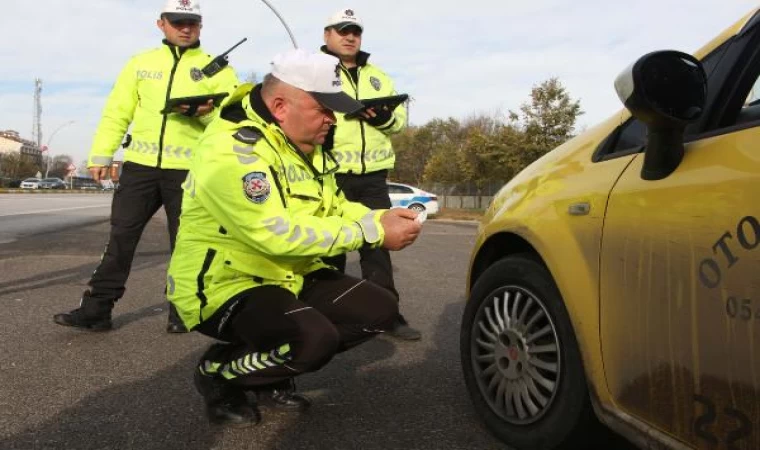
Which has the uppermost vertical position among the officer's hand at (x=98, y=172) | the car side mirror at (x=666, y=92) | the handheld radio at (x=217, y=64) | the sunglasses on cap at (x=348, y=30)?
the sunglasses on cap at (x=348, y=30)

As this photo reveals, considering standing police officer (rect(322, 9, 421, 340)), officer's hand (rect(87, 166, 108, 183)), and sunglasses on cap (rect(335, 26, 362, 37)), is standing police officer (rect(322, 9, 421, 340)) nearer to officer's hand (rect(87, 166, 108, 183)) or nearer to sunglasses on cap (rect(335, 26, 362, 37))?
sunglasses on cap (rect(335, 26, 362, 37))

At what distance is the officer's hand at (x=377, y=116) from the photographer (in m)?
4.21

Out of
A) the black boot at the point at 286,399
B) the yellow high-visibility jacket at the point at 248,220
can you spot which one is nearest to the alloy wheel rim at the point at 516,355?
the yellow high-visibility jacket at the point at 248,220

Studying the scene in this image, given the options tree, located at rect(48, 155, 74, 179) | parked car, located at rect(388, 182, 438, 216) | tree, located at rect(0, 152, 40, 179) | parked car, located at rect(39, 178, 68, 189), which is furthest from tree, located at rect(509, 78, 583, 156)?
tree, located at rect(48, 155, 74, 179)

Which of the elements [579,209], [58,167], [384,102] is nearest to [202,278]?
[579,209]

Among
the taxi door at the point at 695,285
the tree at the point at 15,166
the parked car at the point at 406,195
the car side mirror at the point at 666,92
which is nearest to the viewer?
the taxi door at the point at 695,285

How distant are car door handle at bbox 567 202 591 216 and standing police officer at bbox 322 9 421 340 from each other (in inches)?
84.3

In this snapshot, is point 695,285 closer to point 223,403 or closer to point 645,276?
point 645,276

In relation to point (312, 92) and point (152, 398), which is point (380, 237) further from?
point (152, 398)

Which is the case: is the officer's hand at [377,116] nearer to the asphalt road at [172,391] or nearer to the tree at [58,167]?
the asphalt road at [172,391]

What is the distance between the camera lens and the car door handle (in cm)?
217

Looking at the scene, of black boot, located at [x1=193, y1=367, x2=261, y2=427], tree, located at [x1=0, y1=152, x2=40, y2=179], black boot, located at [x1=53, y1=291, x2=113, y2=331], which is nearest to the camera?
black boot, located at [x1=193, y1=367, x2=261, y2=427]

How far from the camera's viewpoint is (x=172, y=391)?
3.19 metres

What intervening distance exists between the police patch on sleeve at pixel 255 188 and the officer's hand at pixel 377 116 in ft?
6.18
